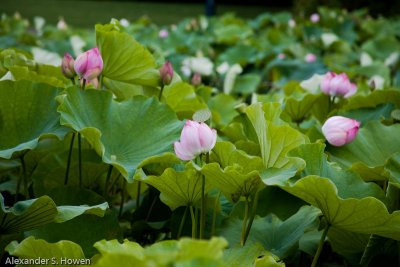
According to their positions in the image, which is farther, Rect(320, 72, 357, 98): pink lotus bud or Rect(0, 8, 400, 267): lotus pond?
Rect(320, 72, 357, 98): pink lotus bud

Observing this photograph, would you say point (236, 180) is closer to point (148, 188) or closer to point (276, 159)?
point (276, 159)

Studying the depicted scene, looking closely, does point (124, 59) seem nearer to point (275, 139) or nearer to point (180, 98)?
point (180, 98)

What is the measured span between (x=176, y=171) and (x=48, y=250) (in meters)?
0.22

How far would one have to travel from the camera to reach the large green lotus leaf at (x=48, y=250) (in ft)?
2.54

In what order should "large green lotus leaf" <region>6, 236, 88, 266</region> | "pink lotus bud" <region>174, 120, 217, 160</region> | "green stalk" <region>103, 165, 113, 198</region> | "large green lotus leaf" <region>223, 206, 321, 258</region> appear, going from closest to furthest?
"large green lotus leaf" <region>6, 236, 88, 266</region> → "pink lotus bud" <region>174, 120, 217, 160</region> → "large green lotus leaf" <region>223, 206, 321, 258</region> → "green stalk" <region>103, 165, 113, 198</region>

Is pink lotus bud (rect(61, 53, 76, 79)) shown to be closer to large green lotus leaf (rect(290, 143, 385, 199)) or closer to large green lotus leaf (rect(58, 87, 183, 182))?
large green lotus leaf (rect(58, 87, 183, 182))

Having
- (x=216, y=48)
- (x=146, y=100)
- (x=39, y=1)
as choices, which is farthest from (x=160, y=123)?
(x=39, y=1)

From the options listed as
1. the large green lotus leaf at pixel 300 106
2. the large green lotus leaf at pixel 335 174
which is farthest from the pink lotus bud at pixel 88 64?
the large green lotus leaf at pixel 300 106

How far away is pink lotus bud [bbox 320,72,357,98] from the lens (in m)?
1.37

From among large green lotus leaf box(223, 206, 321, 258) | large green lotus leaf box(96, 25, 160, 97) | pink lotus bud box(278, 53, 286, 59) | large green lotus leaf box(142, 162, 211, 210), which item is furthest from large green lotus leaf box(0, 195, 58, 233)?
pink lotus bud box(278, 53, 286, 59)

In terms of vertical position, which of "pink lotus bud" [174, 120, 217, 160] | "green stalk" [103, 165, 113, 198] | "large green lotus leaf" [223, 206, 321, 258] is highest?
"pink lotus bud" [174, 120, 217, 160]

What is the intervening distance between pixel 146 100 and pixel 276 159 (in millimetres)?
303

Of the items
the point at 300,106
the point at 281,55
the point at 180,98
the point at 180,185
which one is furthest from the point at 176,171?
the point at 281,55

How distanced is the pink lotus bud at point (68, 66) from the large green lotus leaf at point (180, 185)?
1.11 ft
